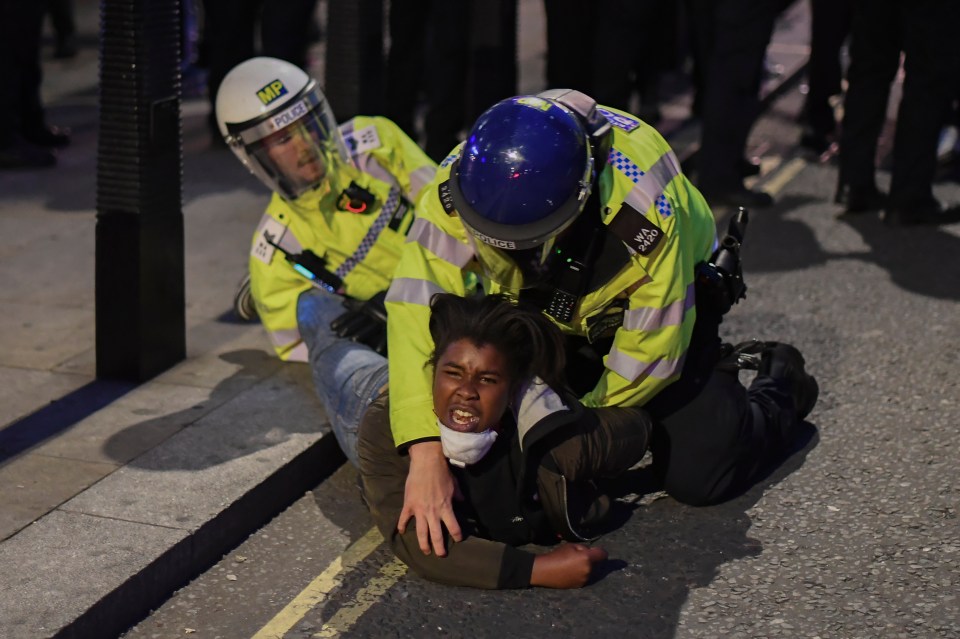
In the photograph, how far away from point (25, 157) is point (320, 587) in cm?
489

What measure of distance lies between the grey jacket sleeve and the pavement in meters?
0.41

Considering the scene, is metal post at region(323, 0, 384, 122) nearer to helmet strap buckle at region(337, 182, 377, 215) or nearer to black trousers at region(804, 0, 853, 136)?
helmet strap buckle at region(337, 182, 377, 215)

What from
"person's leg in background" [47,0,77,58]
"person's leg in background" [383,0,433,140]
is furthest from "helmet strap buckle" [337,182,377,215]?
"person's leg in background" [47,0,77,58]

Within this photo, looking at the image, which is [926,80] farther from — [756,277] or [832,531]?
[832,531]

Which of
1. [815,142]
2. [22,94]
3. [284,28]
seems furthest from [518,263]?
[815,142]

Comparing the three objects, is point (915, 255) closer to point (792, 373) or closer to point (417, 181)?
point (792, 373)

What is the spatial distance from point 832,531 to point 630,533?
547mm

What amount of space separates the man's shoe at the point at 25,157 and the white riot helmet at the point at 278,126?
11.1ft

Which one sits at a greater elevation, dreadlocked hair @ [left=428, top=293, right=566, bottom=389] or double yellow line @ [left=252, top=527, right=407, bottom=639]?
dreadlocked hair @ [left=428, top=293, right=566, bottom=389]

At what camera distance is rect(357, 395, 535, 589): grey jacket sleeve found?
3.59 meters

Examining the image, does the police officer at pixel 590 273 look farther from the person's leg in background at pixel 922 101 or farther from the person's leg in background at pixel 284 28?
the person's leg in background at pixel 284 28

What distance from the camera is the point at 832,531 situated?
156 inches

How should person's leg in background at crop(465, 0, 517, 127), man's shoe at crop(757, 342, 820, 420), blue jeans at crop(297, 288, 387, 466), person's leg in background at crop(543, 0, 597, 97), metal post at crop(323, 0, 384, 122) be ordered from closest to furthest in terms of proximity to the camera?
blue jeans at crop(297, 288, 387, 466) → man's shoe at crop(757, 342, 820, 420) → metal post at crop(323, 0, 384, 122) → person's leg in background at crop(465, 0, 517, 127) → person's leg in background at crop(543, 0, 597, 97)

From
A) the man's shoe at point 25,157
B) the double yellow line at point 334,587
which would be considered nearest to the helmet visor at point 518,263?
the double yellow line at point 334,587
